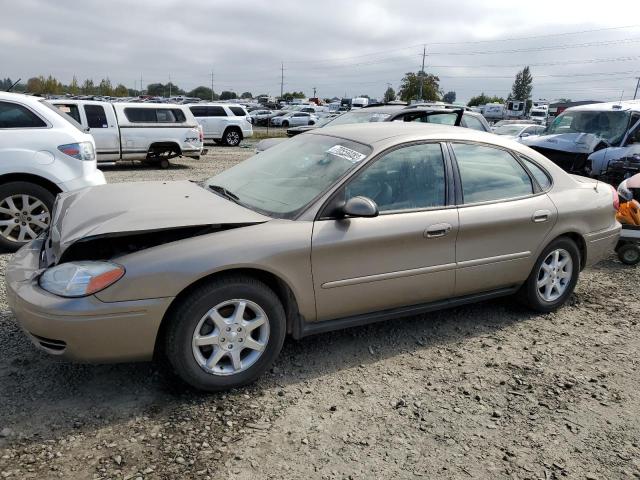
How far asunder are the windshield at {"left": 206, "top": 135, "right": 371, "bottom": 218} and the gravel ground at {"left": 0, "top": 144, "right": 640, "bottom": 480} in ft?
3.51

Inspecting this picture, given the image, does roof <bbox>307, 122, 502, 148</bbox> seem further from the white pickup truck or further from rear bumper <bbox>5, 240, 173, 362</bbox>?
the white pickup truck

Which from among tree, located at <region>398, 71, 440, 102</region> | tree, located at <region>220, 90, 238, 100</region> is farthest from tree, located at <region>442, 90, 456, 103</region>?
tree, located at <region>220, 90, 238, 100</region>

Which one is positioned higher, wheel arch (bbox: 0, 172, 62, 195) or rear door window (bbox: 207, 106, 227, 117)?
rear door window (bbox: 207, 106, 227, 117)

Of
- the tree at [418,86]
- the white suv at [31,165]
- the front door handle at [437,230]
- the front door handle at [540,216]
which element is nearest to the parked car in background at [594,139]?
the front door handle at [540,216]

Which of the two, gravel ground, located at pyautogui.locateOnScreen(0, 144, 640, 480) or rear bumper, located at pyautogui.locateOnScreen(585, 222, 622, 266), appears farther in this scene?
rear bumper, located at pyautogui.locateOnScreen(585, 222, 622, 266)

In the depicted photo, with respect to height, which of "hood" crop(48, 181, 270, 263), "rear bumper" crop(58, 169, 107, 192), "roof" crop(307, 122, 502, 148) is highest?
"roof" crop(307, 122, 502, 148)

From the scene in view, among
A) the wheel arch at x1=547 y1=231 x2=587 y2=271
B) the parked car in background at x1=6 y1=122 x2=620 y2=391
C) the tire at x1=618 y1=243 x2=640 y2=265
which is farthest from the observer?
the tire at x1=618 y1=243 x2=640 y2=265

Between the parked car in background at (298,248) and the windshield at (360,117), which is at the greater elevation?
the windshield at (360,117)

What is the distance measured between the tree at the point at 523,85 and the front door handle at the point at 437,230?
121 m

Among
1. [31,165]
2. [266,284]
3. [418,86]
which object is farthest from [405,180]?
[418,86]

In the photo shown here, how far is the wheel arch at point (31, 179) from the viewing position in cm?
538

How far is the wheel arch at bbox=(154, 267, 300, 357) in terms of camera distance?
9.53 feet

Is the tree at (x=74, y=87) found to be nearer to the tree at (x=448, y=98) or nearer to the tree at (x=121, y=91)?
the tree at (x=121, y=91)

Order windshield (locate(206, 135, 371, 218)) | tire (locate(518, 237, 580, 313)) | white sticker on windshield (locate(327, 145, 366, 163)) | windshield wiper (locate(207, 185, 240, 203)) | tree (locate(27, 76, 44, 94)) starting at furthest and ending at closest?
tree (locate(27, 76, 44, 94)), tire (locate(518, 237, 580, 313)), windshield wiper (locate(207, 185, 240, 203)), white sticker on windshield (locate(327, 145, 366, 163)), windshield (locate(206, 135, 371, 218))
